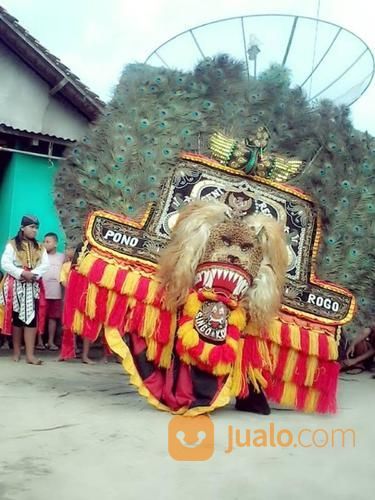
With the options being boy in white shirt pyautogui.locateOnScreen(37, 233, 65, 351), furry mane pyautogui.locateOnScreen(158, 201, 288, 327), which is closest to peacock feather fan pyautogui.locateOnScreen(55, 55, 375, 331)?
boy in white shirt pyautogui.locateOnScreen(37, 233, 65, 351)

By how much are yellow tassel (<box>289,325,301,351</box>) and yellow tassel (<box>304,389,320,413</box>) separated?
39cm

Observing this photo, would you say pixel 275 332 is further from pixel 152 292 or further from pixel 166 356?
pixel 152 292

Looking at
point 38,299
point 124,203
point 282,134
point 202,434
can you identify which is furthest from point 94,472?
point 282,134

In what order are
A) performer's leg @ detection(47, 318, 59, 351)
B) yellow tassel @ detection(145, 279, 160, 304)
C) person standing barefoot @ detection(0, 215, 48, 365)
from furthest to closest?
performer's leg @ detection(47, 318, 59, 351) → person standing barefoot @ detection(0, 215, 48, 365) → yellow tassel @ detection(145, 279, 160, 304)

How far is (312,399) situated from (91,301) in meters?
1.77

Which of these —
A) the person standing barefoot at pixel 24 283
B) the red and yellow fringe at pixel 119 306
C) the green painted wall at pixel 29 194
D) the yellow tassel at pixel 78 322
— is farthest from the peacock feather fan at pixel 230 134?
the green painted wall at pixel 29 194

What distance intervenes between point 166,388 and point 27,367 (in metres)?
2.10

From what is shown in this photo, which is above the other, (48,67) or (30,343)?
(48,67)

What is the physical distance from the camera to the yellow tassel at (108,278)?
468 cm

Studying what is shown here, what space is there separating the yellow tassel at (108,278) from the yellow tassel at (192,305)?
54cm

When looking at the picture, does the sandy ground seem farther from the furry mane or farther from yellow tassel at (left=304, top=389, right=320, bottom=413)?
the furry mane

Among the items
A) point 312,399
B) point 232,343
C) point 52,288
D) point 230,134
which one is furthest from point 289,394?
point 52,288

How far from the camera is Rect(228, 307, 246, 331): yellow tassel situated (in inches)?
181

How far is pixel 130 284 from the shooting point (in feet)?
15.4
